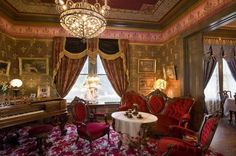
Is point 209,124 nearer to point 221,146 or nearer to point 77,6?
point 221,146

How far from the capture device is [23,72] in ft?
19.9

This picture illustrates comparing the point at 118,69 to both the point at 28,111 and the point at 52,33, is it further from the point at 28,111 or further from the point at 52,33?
the point at 28,111

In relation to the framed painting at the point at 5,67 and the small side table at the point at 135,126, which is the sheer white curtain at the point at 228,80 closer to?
the small side table at the point at 135,126

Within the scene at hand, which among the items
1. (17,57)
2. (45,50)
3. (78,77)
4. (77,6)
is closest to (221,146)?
(77,6)

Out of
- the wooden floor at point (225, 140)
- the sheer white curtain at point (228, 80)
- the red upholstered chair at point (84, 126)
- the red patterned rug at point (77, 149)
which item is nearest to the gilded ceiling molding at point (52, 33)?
the red upholstered chair at point (84, 126)

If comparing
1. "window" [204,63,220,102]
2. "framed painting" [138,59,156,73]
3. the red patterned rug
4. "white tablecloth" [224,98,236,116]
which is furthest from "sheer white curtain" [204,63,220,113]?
the red patterned rug

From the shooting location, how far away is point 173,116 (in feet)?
16.3

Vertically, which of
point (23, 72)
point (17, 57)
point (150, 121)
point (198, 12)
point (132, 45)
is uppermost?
point (198, 12)

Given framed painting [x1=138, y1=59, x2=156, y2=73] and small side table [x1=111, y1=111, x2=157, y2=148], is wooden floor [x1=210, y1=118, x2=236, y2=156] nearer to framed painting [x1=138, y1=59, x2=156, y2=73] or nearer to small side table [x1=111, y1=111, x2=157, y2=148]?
small side table [x1=111, y1=111, x2=157, y2=148]

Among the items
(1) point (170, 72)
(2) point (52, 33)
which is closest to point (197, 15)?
(1) point (170, 72)

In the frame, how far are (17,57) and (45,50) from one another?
0.95 metres

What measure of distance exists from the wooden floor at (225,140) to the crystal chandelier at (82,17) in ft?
12.6

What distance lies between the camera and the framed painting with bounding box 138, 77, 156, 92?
22.7 ft

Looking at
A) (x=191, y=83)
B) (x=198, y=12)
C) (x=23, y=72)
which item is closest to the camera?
(x=198, y=12)
